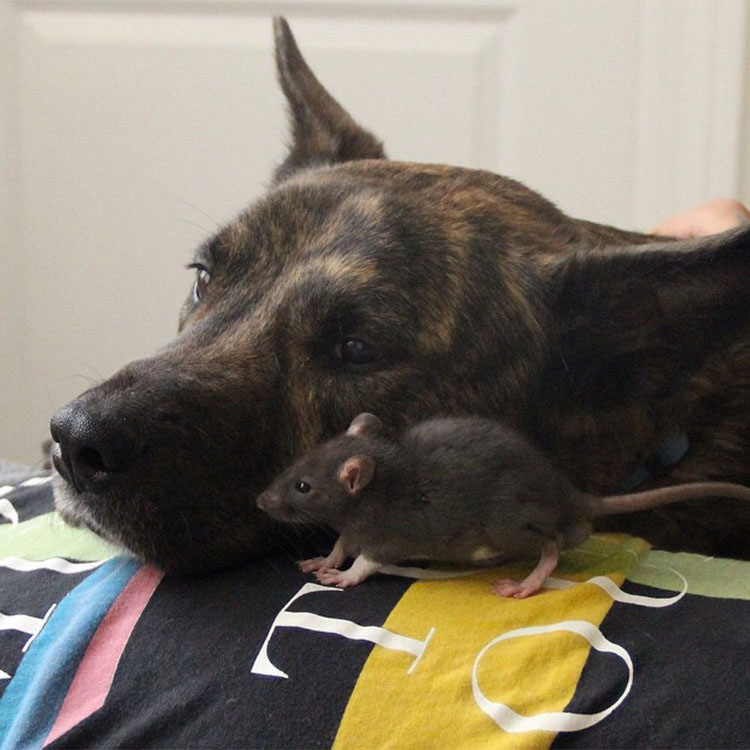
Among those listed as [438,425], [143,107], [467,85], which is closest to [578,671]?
[438,425]

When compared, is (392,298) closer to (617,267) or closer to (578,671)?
(617,267)

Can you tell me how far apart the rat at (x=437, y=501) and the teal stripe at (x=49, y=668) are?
25 cm

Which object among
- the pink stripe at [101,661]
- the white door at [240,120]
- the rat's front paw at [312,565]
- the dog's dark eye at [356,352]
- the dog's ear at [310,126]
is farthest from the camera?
the white door at [240,120]

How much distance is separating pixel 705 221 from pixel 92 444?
1.46 m

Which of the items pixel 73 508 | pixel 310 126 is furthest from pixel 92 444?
pixel 310 126

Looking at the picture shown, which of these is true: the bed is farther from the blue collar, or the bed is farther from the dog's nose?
the blue collar

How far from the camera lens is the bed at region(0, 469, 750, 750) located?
923 mm

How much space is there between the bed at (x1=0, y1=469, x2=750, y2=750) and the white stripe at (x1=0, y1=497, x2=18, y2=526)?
1.06 ft

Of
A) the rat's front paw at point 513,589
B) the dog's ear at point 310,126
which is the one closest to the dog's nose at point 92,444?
the rat's front paw at point 513,589

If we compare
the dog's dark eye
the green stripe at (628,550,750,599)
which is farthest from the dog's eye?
the green stripe at (628,550,750,599)

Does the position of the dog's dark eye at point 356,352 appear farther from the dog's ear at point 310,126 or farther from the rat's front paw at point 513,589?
the dog's ear at point 310,126

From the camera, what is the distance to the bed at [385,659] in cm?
92

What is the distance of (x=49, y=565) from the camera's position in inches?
51.3

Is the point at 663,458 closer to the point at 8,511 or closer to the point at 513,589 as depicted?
the point at 513,589
